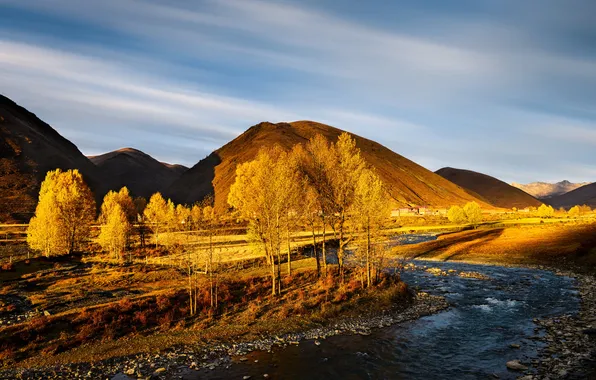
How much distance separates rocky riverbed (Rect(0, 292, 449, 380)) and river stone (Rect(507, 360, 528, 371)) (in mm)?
9873

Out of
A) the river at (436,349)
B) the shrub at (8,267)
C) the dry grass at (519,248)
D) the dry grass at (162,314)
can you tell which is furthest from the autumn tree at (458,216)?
the shrub at (8,267)

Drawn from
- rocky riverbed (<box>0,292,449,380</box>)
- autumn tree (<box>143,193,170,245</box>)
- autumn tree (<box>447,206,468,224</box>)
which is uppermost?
autumn tree (<box>143,193,170,245</box>)

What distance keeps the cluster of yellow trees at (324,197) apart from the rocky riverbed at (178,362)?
11.1 metres

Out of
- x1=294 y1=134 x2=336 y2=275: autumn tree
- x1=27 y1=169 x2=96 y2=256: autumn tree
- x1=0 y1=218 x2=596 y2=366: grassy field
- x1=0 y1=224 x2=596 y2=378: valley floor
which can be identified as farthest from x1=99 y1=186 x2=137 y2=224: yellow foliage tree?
x1=294 y1=134 x2=336 y2=275: autumn tree

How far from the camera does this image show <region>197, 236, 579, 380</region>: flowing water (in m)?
20.9

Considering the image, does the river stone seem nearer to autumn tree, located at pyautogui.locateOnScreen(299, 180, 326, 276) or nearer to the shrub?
autumn tree, located at pyautogui.locateOnScreen(299, 180, 326, 276)

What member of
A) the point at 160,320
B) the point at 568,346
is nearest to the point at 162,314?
the point at 160,320

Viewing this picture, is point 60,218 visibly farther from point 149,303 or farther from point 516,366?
point 516,366

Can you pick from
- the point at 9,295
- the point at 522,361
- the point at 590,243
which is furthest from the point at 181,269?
the point at 590,243

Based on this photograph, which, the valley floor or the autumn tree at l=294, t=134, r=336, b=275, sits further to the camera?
the autumn tree at l=294, t=134, r=336, b=275

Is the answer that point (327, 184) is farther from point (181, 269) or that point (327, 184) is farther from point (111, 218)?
point (111, 218)

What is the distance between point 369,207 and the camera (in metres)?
38.1

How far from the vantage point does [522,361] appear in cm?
2139

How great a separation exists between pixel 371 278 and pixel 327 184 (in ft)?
40.6
